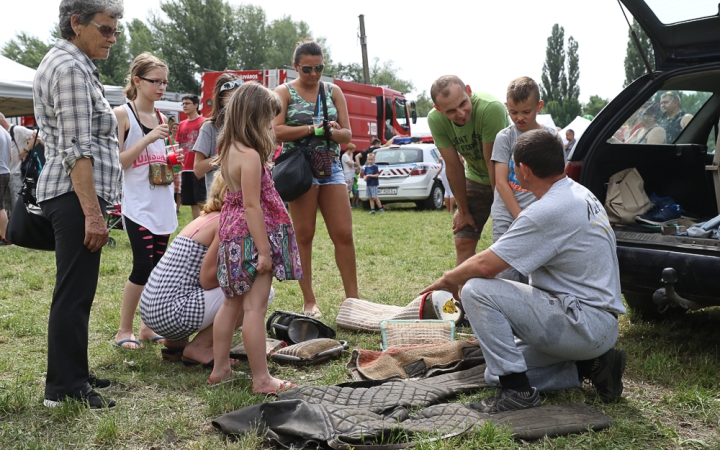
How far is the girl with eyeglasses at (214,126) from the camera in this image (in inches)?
187

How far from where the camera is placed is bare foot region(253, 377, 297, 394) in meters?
3.43

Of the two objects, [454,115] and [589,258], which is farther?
[454,115]

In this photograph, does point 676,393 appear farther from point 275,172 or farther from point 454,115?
point 275,172

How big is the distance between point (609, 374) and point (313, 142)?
261 centimetres

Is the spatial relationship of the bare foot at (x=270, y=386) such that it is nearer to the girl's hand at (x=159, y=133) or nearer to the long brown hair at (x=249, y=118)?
the long brown hair at (x=249, y=118)

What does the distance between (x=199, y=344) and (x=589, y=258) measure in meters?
2.22

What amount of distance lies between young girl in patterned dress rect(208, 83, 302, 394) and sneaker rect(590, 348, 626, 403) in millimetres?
1517

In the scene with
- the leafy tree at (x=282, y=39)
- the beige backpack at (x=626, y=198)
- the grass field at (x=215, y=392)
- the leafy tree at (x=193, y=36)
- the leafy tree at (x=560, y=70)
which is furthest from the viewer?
the leafy tree at (x=560, y=70)

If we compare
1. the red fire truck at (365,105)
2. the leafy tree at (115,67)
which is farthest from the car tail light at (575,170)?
the leafy tree at (115,67)

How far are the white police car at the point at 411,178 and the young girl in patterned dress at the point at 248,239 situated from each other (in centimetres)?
1264

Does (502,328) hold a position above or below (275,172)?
below

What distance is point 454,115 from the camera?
4.50 m

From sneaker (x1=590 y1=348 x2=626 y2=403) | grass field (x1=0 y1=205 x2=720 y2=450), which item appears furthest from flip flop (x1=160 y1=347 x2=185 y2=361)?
sneaker (x1=590 y1=348 x2=626 y2=403)

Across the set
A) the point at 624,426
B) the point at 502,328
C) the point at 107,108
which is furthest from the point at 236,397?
the point at 624,426
